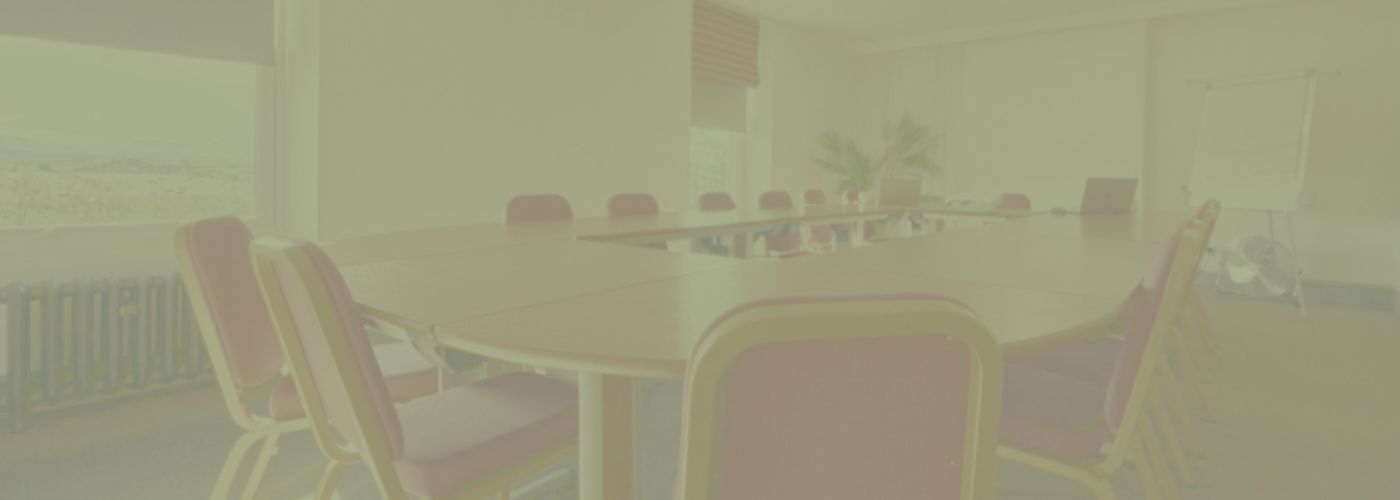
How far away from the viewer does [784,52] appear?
7.45 meters

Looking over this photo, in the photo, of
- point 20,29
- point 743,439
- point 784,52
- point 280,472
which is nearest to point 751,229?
point 280,472

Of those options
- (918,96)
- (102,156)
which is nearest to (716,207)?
(102,156)

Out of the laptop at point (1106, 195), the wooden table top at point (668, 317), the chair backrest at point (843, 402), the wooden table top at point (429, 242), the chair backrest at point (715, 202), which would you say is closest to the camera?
the chair backrest at point (843, 402)

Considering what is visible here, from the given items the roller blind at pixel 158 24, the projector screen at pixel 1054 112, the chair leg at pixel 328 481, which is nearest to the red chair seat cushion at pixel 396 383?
the chair leg at pixel 328 481

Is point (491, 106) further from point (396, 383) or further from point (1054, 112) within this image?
point (1054, 112)

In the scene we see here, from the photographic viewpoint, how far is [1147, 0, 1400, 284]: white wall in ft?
18.7

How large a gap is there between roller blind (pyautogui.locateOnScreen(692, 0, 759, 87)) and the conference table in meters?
4.09

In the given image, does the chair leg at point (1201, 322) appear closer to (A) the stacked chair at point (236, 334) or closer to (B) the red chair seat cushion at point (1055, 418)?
(B) the red chair seat cushion at point (1055, 418)

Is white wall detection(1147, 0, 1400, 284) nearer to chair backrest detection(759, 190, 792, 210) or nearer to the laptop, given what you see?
the laptop

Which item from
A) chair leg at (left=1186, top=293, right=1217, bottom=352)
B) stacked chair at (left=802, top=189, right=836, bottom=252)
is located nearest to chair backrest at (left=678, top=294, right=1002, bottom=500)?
chair leg at (left=1186, top=293, right=1217, bottom=352)

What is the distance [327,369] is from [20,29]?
116 inches

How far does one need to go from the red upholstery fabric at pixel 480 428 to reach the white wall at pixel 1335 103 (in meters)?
7.02

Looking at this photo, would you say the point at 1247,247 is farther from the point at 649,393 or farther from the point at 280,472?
the point at 280,472

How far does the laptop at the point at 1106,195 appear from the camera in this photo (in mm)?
4383
